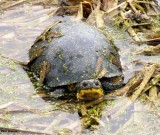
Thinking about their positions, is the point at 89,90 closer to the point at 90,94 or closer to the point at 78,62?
the point at 90,94

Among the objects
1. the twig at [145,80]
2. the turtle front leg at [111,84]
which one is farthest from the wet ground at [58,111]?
the turtle front leg at [111,84]

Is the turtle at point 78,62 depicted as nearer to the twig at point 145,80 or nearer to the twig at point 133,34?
the twig at point 145,80

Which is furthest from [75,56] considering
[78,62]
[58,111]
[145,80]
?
[145,80]

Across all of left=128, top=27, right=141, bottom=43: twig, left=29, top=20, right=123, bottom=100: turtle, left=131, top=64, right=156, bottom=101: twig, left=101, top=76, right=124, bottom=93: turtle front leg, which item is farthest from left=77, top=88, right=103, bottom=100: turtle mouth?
left=128, top=27, right=141, bottom=43: twig

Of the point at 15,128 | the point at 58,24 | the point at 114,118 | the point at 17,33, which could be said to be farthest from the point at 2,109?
the point at 17,33

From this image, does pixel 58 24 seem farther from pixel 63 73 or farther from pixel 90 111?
pixel 90 111

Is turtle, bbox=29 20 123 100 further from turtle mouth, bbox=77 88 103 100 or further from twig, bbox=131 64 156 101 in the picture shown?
twig, bbox=131 64 156 101
